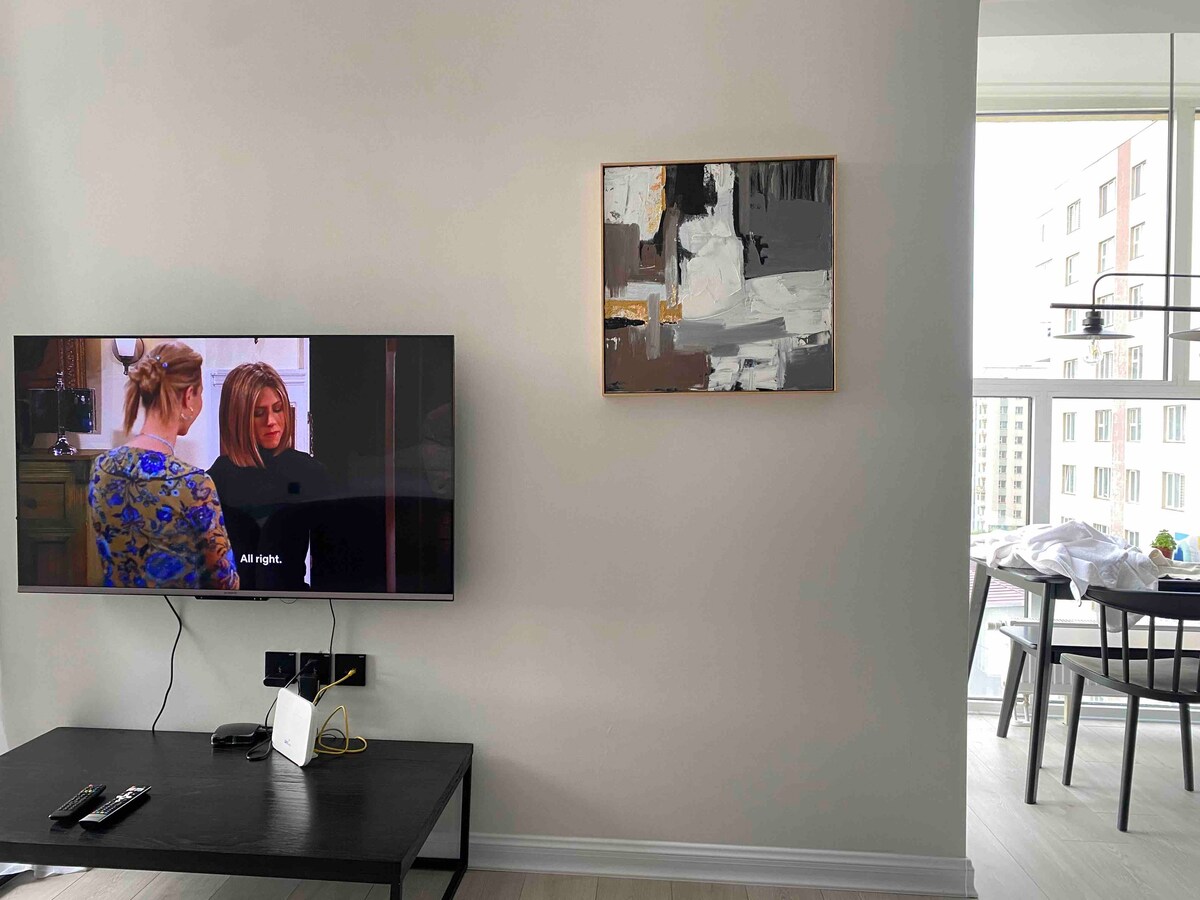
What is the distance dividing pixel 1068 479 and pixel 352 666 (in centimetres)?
302

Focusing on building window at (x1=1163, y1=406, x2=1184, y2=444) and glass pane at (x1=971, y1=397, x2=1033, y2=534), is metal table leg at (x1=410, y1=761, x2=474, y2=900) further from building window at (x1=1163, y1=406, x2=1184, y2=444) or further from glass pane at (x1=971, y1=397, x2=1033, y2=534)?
building window at (x1=1163, y1=406, x2=1184, y2=444)

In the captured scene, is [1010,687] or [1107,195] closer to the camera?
[1010,687]

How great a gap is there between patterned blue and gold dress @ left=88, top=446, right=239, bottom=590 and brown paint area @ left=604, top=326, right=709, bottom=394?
1.13 m

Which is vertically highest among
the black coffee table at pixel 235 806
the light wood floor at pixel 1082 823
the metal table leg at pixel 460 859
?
the black coffee table at pixel 235 806

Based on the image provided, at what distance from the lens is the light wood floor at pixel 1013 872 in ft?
6.64

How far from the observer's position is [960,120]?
200 cm

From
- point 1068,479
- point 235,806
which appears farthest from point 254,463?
point 1068,479

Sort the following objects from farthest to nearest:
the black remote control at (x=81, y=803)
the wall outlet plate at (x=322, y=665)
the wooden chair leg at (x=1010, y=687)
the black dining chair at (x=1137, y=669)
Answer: the wooden chair leg at (x=1010, y=687), the black dining chair at (x=1137, y=669), the wall outlet plate at (x=322, y=665), the black remote control at (x=81, y=803)

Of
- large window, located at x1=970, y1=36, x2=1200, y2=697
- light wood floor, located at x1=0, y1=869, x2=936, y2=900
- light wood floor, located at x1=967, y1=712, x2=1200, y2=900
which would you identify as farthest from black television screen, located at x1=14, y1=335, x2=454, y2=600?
large window, located at x1=970, y1=36, x2=1200, y2=697

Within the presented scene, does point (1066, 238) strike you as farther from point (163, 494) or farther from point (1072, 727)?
point (163, 494)

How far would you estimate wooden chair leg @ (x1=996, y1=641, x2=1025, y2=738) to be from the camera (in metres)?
3.04

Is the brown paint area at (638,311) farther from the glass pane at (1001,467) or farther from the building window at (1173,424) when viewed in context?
the building window at (1173,424)

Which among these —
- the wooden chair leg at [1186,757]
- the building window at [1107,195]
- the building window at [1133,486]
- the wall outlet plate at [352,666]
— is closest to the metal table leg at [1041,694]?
the wooden chair leg at [1186,757]

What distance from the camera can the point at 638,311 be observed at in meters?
2.05
